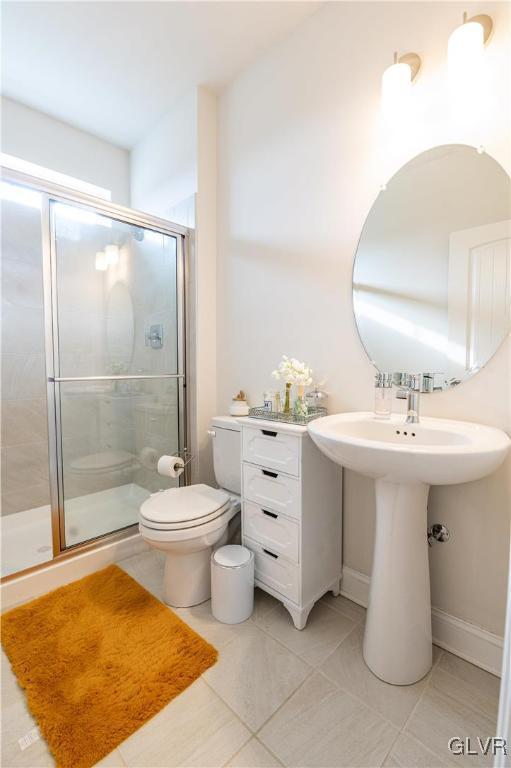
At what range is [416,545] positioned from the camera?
115cm

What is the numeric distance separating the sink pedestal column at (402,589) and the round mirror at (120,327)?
1688 mm

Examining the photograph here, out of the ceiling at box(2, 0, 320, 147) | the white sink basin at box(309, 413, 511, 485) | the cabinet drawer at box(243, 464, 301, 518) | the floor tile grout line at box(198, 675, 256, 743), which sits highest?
the ceiling at box(2, 0, 320, 147)

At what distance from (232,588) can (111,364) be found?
4.72ft

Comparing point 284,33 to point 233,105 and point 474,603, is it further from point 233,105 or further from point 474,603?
point 474,603

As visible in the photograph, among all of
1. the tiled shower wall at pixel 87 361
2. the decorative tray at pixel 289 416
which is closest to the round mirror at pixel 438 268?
the decorative tray at pixel 289 416

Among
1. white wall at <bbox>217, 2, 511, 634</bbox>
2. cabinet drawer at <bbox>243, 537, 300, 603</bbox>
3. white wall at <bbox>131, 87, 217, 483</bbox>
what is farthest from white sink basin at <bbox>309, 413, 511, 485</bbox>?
white wall at <bbox>131, 87, 217, 483</bbox>

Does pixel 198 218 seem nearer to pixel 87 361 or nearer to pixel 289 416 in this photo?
pixel 87 361

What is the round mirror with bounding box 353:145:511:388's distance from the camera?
1.16 metres

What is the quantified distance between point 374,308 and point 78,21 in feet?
6.72

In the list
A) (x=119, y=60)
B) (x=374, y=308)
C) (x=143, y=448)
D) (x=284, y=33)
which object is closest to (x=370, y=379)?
(x=374, y=308)

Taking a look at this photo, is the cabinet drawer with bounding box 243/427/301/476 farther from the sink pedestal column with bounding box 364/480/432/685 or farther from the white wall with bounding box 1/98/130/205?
the white wall with bounding box 1/98/130/205

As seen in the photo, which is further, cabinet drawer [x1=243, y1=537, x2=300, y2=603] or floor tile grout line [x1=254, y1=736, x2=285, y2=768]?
cabinet drawer [x1=243, y1=537, x2=300, y2=603]

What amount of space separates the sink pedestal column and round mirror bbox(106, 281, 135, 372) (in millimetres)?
1688

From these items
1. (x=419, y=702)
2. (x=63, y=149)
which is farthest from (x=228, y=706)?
(x=63, y=149)
